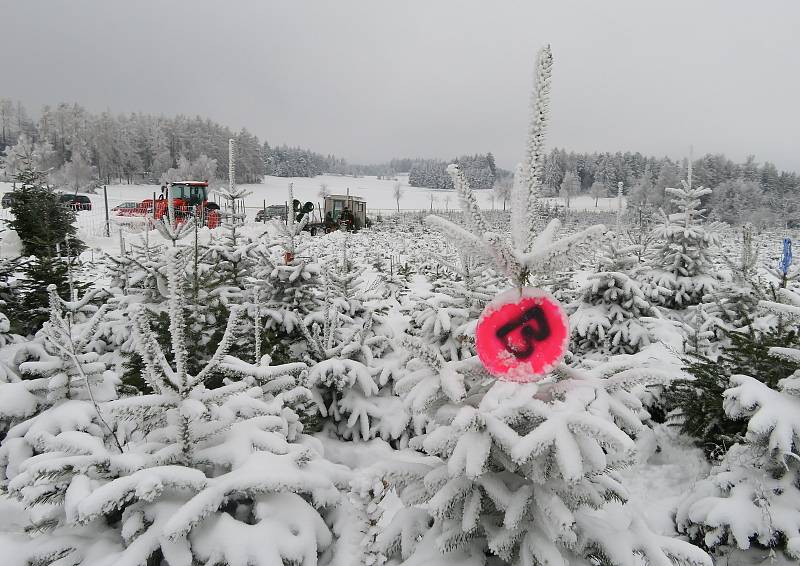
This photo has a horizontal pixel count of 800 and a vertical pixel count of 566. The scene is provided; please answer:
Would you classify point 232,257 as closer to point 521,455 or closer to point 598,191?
point 521,455

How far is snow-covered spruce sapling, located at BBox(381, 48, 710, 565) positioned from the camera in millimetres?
1575

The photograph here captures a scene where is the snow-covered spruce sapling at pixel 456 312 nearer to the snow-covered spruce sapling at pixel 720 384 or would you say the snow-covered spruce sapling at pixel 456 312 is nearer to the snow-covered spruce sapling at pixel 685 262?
the snow-covered spruce sapling at pixel 720 384

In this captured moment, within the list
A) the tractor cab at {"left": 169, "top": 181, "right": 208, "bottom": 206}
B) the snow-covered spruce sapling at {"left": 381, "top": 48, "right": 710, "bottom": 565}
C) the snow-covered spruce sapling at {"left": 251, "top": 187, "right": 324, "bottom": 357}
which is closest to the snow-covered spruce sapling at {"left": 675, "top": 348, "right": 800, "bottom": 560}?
the snow-covered spruce sapling at {"left": 381, "top": 48, "right": 710, "bottom": 565}

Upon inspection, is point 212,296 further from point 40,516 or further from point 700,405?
point 700,405

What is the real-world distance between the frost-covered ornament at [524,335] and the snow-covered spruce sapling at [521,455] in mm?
123

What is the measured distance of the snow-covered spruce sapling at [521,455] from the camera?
1.58m

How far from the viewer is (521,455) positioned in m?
1.61

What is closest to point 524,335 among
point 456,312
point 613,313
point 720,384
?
point 456,312

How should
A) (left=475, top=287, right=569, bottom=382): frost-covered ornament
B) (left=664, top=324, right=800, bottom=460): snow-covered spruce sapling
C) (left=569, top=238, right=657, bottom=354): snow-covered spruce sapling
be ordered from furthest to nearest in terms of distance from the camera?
1. (left=569, top=238, right=657, bottom=354): snow-covered spruce sapling
2. (left=664, top=324, right=800, bottom=460): snow-covered spruce sapling
3. (left=475, top=287, right=569, bottom=382): frost-covered ornament

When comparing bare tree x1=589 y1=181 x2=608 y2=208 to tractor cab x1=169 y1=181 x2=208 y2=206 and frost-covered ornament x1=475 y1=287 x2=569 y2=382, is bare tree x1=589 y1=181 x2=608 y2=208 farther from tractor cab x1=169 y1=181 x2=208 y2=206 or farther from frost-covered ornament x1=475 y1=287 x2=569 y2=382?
frost-covered ornament x1=475 y1=287 x2=569 y2=382

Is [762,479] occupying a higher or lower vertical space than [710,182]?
lower

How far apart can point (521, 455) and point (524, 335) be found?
0.49 meters

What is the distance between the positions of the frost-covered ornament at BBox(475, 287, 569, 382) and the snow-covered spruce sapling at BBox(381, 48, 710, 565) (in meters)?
0.12

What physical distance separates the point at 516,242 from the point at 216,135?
97295mm
